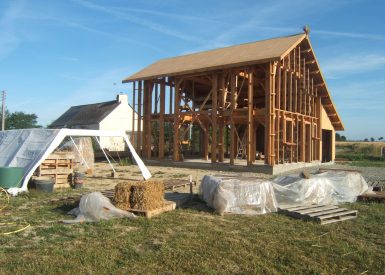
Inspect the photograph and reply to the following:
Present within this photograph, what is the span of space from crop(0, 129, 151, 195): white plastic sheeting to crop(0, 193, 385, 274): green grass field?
11.0ft

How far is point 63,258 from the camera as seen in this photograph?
5145 mm

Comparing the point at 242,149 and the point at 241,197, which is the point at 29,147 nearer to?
the point at 241,197

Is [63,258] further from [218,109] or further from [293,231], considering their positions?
[218,109]

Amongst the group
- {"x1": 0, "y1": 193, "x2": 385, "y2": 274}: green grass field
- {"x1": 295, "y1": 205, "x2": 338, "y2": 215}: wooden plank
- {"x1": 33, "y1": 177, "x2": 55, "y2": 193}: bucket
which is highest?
{"x1": 33, "y1": 177, "x2": 55, "y2": 193}: bucket

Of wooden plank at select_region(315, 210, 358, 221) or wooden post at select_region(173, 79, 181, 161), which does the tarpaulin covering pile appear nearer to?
wooden plank at select_region(315, 210, 358, 221)

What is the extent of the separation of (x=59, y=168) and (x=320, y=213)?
840 cm

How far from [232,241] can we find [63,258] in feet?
8.24

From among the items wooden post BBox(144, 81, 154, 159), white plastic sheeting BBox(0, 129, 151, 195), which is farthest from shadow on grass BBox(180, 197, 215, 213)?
wooden post BBox(144, 81, 154, 159)

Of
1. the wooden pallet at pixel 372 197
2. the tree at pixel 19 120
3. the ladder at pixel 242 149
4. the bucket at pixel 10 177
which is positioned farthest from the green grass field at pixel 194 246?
the tree at pixel 19 120

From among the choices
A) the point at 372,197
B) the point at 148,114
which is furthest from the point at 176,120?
the point at 372,197

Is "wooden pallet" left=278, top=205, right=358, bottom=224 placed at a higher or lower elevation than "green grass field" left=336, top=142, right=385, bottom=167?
lower

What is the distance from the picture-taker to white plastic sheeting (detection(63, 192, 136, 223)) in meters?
7.50

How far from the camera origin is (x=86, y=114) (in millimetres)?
39625

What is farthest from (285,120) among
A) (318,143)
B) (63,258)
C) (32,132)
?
(63,258)
